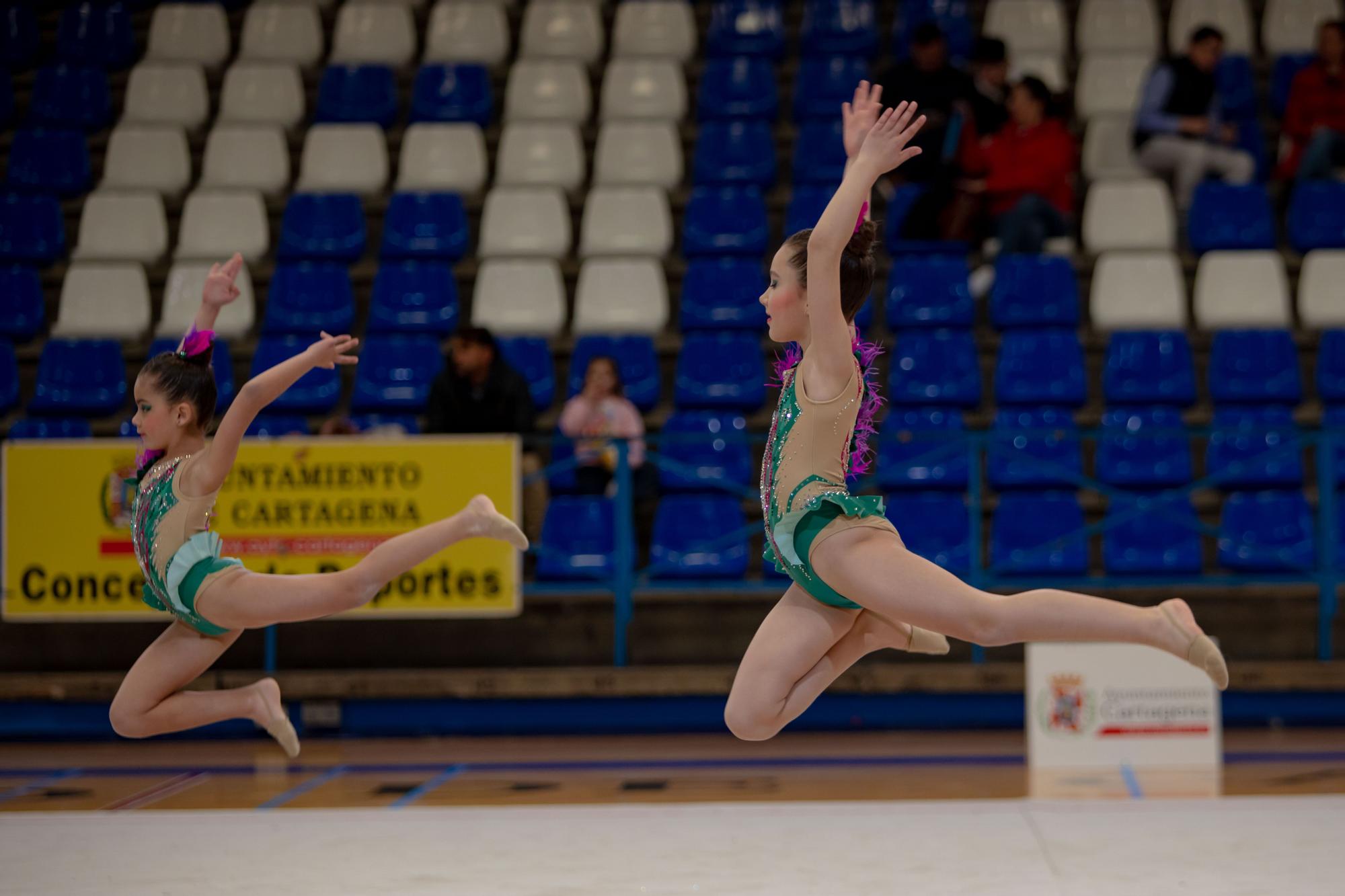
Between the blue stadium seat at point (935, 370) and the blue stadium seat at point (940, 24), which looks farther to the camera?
the blue stadium seat at point (940, 24)

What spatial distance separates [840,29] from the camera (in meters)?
9.36

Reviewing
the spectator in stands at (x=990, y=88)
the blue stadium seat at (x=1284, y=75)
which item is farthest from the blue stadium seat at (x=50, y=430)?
the blue stadium seat at (x=1284, y=75)

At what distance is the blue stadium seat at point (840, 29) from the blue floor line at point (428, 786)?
17.1 feet

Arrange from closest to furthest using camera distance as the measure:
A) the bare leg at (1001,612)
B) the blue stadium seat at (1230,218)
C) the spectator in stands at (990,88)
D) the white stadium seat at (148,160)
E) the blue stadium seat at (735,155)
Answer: the bare leg at (1001,612)
the blue stadium seat at (1230,218)
the spectator in stands at (990,88)
the blue stadium seat at (735,155)
the white stadium seat at (148,160)

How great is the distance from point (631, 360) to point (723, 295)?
64 cm

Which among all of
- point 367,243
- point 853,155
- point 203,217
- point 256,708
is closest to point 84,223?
point 203,217

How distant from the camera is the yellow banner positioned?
6.47 m

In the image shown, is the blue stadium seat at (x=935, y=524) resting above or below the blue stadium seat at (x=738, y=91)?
below

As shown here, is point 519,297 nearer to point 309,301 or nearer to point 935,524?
point 309,301

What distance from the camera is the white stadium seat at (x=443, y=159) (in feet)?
28.5

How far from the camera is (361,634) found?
6.98m

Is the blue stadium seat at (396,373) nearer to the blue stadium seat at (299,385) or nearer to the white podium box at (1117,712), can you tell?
the blue stadium seat at (299,385)

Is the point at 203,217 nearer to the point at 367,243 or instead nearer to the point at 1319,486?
the point at 367,243

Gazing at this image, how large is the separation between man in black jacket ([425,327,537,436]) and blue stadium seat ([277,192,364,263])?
1.86 metres
